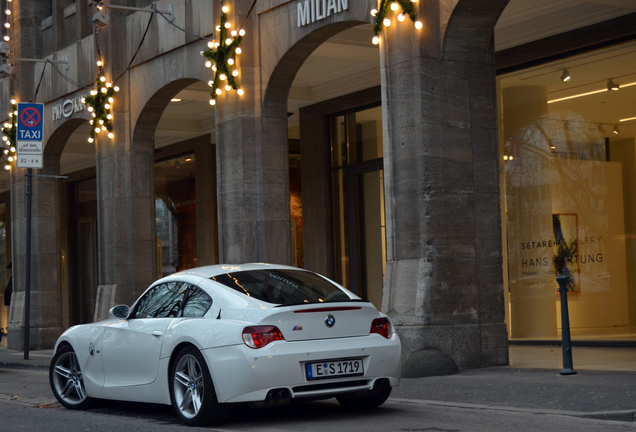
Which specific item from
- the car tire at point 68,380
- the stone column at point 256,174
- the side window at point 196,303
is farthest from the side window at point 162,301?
the stone column at point 256,174

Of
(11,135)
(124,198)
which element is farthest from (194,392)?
(11,135)

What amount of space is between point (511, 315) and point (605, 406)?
9.33 meters

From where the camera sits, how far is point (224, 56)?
1642 centimetres

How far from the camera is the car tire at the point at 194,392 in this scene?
316 inches

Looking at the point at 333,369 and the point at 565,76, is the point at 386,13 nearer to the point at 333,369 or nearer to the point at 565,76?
the point at 565,76

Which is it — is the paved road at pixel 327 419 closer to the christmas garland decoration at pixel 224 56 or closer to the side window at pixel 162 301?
the side window at pixel 162 301

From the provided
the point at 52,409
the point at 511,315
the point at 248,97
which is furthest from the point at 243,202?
the point at 52,409

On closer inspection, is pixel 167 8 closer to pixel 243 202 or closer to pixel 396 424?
pixel 243 202

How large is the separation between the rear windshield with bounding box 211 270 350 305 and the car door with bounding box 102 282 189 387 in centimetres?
56

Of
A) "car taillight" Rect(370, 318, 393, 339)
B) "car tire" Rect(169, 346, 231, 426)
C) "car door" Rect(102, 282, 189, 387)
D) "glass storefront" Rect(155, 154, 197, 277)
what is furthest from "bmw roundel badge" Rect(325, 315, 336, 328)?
"glass storefront" Rect(155, 154, 197, 277)

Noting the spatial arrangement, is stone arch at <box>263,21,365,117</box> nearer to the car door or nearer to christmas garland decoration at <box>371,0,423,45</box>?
christmas garland decoration at <box>371,0,423,45</box>

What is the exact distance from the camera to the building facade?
489 inches

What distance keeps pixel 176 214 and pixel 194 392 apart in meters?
19.5

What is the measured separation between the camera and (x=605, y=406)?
8.10 metres
